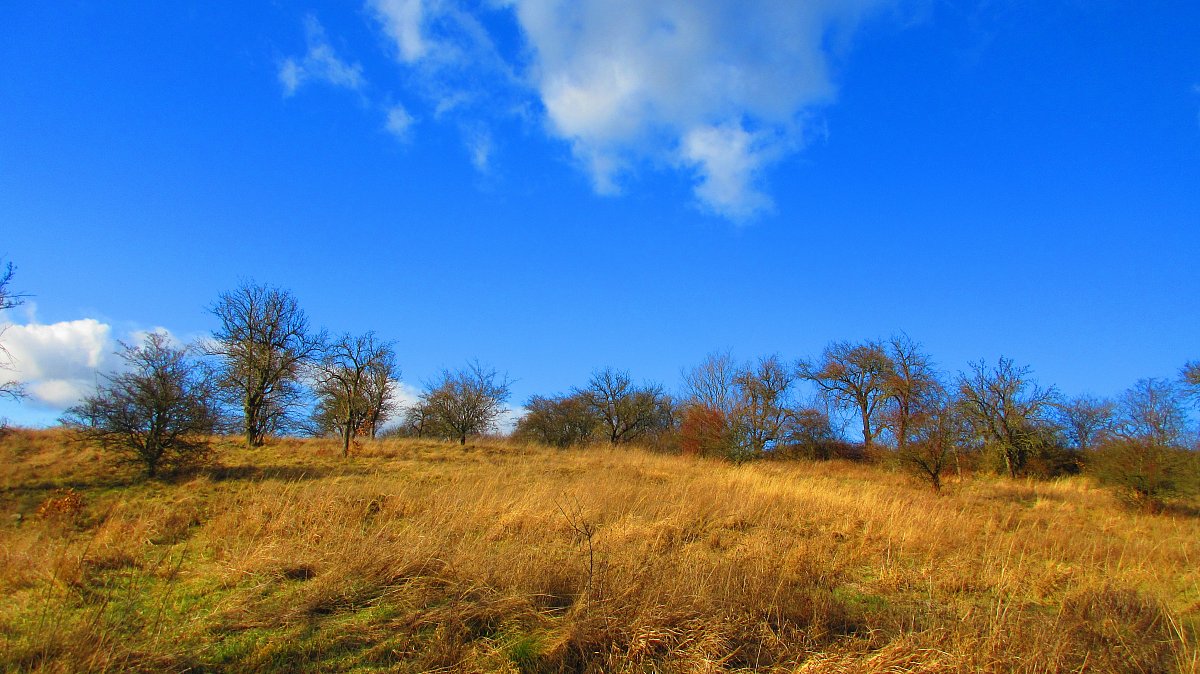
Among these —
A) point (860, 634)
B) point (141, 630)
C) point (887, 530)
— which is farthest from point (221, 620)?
point (887, 530)

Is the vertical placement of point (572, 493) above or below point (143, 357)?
below

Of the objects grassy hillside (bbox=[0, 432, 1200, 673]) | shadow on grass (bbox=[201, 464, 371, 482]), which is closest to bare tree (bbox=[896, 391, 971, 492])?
grassy hillside (bbox=[0, 432, 1200, 673])

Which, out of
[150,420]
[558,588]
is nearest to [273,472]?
[150,420]

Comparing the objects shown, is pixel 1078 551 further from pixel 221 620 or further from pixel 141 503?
pixel 141 503

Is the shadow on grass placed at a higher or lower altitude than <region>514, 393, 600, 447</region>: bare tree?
lower

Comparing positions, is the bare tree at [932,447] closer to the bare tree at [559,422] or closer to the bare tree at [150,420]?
the bare tree at [150,420]

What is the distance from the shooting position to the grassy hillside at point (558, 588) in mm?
3889

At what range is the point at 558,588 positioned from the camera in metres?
5.14

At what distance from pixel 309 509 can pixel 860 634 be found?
24.0 feet

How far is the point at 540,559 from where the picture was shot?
19.0 ft

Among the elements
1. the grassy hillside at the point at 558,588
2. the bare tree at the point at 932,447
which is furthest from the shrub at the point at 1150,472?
the grassy hillside at the point at 558,588

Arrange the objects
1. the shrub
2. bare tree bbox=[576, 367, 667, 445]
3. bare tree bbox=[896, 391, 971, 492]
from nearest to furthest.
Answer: the shrub, bare tree bbox=[896, 391, 971, 492], bare tree bbox=[576, 367, 667, 445]

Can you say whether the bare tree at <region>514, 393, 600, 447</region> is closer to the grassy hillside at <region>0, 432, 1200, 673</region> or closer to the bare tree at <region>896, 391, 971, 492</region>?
the bare tree at <region>896, 391, 971, 492</region>

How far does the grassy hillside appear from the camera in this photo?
3.89 metres
